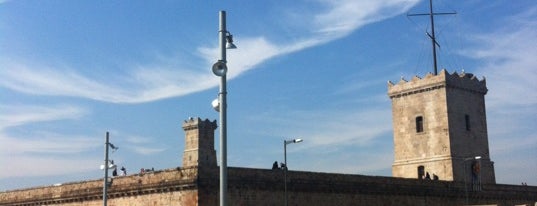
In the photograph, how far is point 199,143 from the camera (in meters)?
29.7

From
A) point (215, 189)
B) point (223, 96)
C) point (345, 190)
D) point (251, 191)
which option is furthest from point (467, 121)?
point (223, 96)

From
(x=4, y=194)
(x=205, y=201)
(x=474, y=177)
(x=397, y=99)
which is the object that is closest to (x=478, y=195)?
(x=474, y=177)

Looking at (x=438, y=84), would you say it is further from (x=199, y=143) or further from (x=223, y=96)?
(x=223, y=96)

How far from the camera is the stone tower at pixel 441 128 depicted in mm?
42031

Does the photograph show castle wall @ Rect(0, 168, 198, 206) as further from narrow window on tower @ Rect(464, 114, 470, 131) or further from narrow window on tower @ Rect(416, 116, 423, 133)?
narrow window on tower @ Rect(464, 114, 470, 131)

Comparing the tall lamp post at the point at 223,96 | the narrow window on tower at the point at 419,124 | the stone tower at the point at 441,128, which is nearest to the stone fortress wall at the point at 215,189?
the stone tower at the point at 441,128

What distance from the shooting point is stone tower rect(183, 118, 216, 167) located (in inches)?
1164

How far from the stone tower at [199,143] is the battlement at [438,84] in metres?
17.9

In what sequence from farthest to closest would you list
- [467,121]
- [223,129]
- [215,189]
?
[467,121] → [215,189] → [223,129]

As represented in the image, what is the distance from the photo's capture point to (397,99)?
4488cm

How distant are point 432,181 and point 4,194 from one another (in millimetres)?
25261

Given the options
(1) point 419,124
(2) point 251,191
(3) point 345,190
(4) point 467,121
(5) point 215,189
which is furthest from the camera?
(4) point 467,121

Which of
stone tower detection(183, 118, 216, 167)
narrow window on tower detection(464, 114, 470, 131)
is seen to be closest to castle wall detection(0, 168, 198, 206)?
stone tower detection(183, 118, 216, 167)

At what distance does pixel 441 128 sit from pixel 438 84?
110 inches
